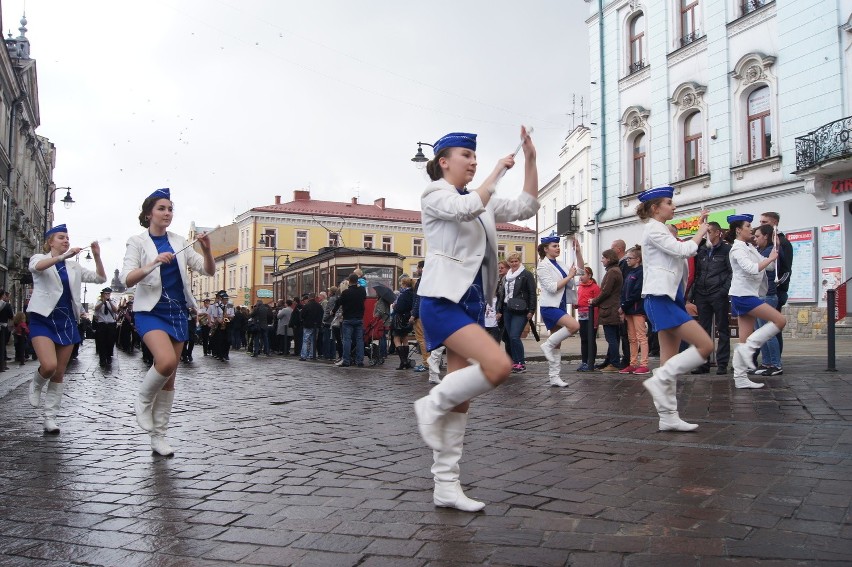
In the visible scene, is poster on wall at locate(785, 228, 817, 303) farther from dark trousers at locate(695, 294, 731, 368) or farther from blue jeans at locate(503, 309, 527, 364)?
blue jeans at locate(503, 309, 527, 364)

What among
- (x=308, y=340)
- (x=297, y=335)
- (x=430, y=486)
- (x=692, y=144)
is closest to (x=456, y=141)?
(x=430, y=486)

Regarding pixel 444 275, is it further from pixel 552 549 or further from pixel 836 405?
pixel 836 405

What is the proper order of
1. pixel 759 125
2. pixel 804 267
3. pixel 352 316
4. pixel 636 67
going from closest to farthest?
pixel 352 316
pixel 804 267
pixel 759 125
pixel 636 67

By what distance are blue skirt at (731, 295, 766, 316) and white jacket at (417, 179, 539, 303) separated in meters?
5.07

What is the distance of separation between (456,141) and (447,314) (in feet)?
3.16

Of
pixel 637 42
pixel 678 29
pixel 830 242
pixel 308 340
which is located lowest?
pixel 308 340

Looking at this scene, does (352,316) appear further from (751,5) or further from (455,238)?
(751,5)

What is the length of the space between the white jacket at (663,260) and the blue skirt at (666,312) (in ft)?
0.21

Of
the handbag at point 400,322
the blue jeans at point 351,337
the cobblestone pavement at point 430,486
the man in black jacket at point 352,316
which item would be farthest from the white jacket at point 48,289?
the blue jeans at point 351,337

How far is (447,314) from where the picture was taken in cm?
356

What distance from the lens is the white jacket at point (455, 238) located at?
3.46 m

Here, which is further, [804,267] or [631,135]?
[631,135]

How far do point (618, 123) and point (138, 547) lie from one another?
27.8 m

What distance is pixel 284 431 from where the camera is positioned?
6043mm
